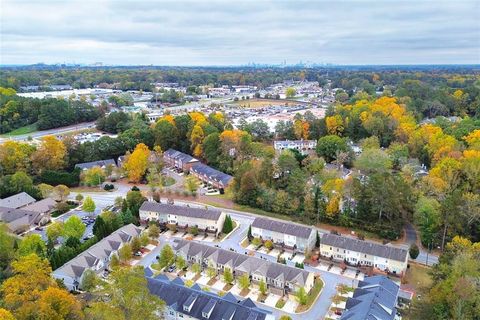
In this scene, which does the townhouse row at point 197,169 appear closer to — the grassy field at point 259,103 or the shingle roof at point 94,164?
the shingle roof at point 94,164

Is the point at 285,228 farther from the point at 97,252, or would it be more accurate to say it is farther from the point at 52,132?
the point at 52,132

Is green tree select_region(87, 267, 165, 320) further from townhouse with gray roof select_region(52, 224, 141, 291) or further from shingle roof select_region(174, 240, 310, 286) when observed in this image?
shingle roof select_region(174, 240, 310, 286)

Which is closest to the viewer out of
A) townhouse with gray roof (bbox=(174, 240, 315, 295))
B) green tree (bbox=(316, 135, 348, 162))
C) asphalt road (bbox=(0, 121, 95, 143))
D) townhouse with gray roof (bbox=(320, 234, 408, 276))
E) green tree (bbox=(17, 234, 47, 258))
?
townhouse with gray roof (bbox=(174, 240, 315, 295))

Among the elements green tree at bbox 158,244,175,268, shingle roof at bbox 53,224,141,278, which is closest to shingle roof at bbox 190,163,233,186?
shingle roof at bbox 53,224,141,278

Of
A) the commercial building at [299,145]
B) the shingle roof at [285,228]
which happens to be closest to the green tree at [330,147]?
the commercial building at [299,145]

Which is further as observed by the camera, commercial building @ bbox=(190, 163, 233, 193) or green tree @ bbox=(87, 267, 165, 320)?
commercial building @ bbox=(190, 163, 233, 193)

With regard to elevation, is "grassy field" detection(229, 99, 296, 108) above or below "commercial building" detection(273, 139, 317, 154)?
above
